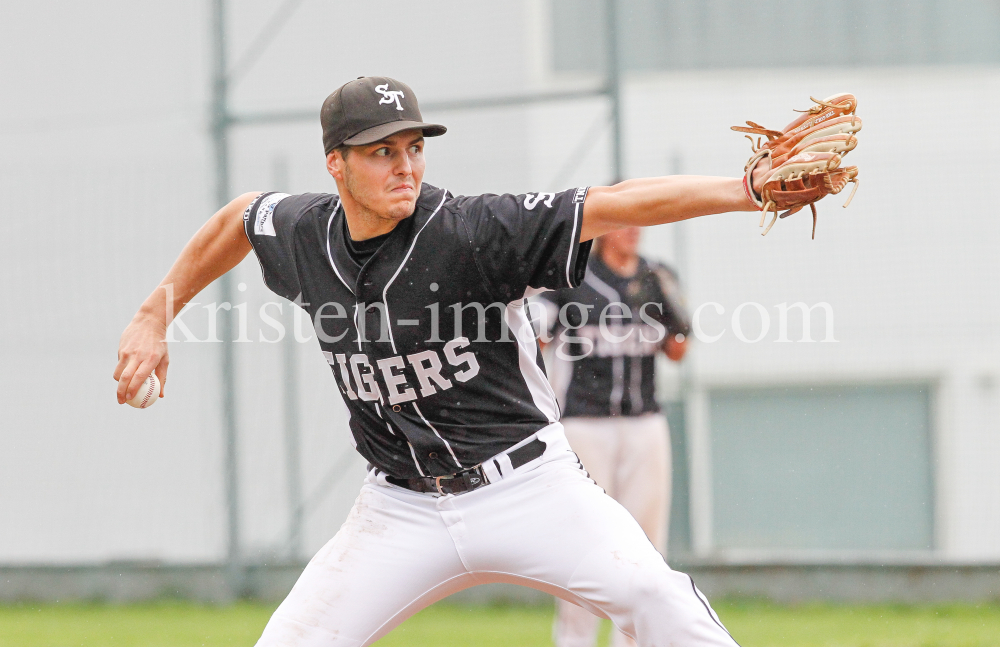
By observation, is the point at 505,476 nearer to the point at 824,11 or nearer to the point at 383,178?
the point at 383,178

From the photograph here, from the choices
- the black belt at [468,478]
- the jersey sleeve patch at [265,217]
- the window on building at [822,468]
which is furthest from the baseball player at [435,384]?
the window on building at [822,468]

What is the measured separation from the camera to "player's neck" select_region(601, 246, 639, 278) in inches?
211

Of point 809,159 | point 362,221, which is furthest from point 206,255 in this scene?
point 809,159

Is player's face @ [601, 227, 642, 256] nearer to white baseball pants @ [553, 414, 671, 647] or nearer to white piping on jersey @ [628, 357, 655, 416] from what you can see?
white piping on jersey @ [628, 357, 655, 416]

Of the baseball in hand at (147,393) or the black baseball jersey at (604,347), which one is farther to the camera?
the black baseball jersey at (604,347)

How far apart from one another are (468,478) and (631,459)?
2391mm

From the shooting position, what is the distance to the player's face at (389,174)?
279cm

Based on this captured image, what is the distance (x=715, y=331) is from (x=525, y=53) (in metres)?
2.34

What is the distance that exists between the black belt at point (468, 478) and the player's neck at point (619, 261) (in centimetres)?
260

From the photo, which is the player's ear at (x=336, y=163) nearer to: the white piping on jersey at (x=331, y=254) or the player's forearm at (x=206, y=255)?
the white piping on jersey at (x=331, y=254)

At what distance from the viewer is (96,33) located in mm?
7359

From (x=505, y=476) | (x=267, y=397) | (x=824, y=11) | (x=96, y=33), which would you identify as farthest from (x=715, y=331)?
(x=96, y=33)

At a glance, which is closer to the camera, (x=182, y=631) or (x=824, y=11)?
(x=182, y=631)

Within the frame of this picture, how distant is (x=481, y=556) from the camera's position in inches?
108
